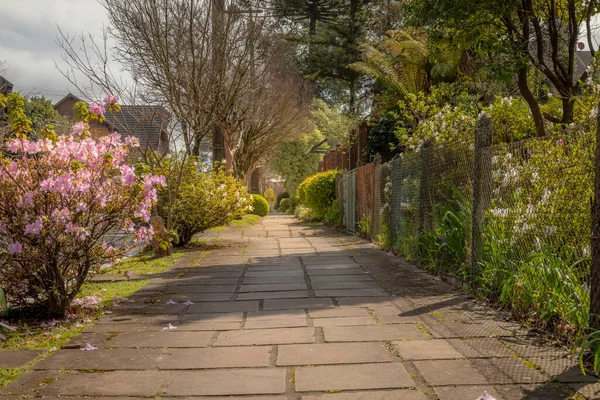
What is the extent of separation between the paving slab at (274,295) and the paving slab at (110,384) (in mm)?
2467

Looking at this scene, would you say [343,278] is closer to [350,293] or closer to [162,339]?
[350,293]

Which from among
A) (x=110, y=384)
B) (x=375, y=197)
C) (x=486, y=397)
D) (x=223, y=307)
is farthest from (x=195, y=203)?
(x=486, y=397)

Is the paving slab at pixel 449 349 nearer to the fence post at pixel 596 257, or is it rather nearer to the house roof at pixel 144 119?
the fence post at pixel 596 257

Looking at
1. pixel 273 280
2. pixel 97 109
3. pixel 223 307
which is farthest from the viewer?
pixel 273 280

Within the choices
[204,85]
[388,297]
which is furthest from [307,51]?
[388,297]

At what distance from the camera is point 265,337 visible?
4254mm

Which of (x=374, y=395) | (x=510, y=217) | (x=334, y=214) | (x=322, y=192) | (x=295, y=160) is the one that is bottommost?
(x=374, y=395)

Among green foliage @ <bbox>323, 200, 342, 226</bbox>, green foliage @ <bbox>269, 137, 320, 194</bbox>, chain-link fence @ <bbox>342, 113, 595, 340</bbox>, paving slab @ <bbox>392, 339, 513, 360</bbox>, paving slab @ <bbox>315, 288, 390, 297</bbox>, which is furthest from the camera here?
green foliage @ <bbox>269, 137, 320, 194</bbox>

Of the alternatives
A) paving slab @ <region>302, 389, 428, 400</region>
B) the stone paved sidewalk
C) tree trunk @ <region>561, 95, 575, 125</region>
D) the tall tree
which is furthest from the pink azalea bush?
tree trunk @ <region>561, 95, 575, 125</region>

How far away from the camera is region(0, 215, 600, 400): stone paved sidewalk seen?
124 inches

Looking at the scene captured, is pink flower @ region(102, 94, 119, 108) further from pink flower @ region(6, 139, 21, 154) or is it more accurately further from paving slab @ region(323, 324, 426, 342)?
paving slab @ region(323, 324, 426, 342)

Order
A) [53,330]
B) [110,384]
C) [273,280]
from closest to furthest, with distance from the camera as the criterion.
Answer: [110,384], [53,330], [273,280]

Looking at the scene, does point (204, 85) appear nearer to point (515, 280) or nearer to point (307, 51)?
point (515, 280)

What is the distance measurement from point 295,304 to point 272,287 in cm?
103
